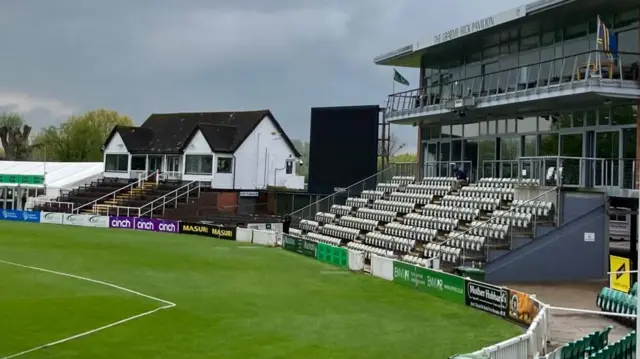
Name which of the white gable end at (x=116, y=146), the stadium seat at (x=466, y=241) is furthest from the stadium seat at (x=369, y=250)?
the white gable end at (x=116, y=146)

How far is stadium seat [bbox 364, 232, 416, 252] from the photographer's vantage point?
29.9 m

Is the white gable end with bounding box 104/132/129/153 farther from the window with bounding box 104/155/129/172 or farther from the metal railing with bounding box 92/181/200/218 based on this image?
the metal railing with bounding box 92/181/200/218

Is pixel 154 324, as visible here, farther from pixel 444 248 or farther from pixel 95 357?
pixel 444 248

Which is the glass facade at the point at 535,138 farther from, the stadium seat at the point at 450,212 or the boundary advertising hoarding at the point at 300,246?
the boundary advertising hoarding at the point at 300,246

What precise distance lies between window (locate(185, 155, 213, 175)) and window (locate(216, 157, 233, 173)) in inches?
30.2

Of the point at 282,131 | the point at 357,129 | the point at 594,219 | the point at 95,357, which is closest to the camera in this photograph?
the point at 95,357

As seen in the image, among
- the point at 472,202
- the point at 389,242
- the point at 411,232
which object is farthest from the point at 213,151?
the point at 472,202

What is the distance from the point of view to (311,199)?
153 ft

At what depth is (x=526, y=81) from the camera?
30.2 m

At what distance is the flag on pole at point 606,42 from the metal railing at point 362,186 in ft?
53.6

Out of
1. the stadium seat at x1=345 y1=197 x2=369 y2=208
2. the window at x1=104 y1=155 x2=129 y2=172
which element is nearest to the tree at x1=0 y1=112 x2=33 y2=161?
the window at x1=104 y1=155 x2=129 y2=172

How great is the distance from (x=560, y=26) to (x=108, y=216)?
34.8 metres

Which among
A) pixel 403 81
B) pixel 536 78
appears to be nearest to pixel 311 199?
pixel 403 81

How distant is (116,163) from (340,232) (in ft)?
119
